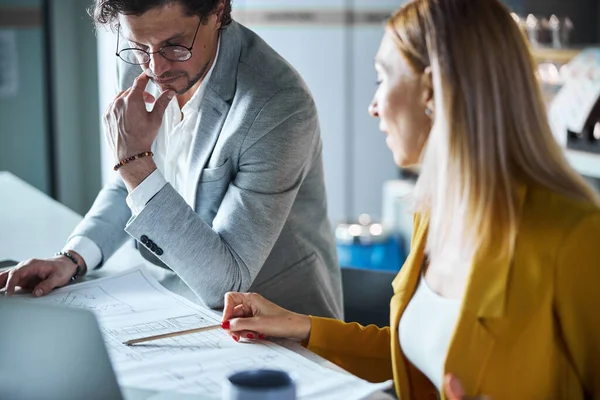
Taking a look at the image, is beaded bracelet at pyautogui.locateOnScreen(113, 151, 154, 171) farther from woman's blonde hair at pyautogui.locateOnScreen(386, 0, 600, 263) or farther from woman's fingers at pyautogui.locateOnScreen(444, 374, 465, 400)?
woman's fingers at pyautogui.locateOnScreen(444, 374, 465, 400)

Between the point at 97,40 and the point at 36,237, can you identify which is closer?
the point at 36,237

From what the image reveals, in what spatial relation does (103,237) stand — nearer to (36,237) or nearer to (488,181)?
(36,237)

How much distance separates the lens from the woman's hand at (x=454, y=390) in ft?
3.35

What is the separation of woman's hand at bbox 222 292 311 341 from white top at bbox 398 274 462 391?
0.55 feet

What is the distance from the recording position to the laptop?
2.85 ft

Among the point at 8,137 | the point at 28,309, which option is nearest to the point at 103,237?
the point at 28,309

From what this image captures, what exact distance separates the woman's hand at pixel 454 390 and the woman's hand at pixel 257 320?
1.13ft

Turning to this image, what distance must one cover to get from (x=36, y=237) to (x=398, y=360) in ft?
3.43

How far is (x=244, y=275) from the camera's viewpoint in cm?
154

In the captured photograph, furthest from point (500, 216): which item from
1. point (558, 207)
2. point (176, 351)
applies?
point (176, 351)

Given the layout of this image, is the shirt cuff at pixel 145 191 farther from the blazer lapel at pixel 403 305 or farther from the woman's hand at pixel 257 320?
the blazer lapel at pixel 403 305

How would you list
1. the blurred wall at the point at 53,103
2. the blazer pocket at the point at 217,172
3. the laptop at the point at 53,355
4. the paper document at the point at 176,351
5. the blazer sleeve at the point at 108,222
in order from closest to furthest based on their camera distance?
the laptop at the point at 53,355 < the paper document at the point at 176,351 < the blazer pocket at the point at 217,172 < the blazer sleeve at the point at 108,222 < the blurred wall at the point at 53,103

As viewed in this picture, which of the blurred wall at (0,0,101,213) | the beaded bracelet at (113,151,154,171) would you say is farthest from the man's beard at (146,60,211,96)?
the blurred wall at (0,0,101,213)

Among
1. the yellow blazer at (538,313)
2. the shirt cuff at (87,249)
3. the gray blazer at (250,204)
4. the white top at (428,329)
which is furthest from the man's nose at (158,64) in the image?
the yellow blazer at (538,313)
